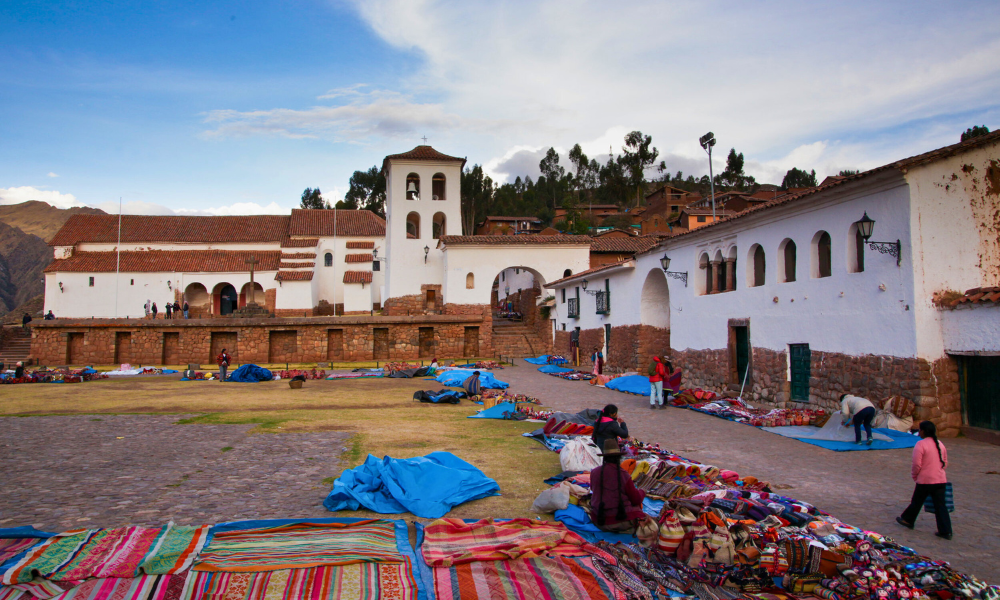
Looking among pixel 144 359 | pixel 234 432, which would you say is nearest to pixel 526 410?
pixel 234 432

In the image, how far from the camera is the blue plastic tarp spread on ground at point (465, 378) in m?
18.4

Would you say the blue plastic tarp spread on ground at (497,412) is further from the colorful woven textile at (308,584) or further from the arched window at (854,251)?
the colorful woven textile at (308,584)

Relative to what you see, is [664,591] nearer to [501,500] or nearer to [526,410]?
[501,500]

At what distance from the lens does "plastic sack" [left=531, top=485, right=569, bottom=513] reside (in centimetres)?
612

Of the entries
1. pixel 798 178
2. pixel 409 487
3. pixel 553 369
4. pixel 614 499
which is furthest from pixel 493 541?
pixel 798 178

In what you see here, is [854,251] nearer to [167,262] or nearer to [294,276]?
[294,276]

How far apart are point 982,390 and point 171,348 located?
113 feet

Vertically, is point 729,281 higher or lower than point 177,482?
higher

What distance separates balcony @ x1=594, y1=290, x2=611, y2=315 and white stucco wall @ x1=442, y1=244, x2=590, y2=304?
928 cm

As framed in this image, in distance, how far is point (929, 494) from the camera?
5.70 m

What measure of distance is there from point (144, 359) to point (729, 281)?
30.0 m

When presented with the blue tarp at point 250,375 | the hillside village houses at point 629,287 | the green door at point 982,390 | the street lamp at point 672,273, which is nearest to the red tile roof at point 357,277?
the hillside village houses at point 629,287

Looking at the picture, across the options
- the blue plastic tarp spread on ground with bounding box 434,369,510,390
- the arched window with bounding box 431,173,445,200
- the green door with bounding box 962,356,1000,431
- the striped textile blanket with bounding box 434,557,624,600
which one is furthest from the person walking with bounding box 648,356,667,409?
the arched window with bounding box 431,173,445,200

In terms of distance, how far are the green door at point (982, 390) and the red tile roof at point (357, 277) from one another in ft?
124
